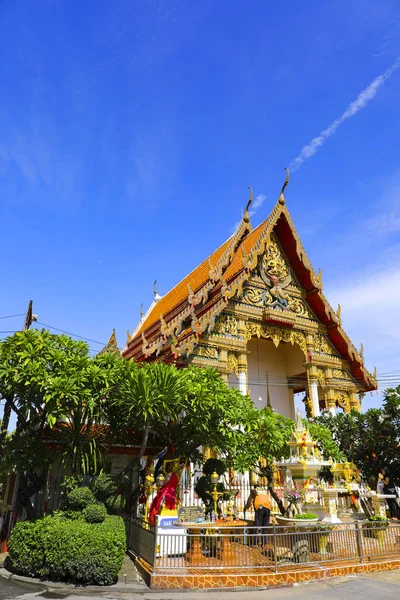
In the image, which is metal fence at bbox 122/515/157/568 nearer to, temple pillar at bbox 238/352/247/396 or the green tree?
temple pillar at bbox 238/352/247/396

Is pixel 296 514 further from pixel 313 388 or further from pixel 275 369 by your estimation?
pixel 275 369

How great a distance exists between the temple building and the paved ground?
25.8 feet

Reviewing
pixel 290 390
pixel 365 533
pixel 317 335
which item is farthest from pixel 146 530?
pixel 290 390

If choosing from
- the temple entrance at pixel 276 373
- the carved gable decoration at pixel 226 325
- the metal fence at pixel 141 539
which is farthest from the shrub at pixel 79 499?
the temple entrance at pixel 276 373

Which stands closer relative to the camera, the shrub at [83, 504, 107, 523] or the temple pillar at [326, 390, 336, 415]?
the shrub at [83, 504, 107, 523]

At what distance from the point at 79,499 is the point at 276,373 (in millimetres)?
13888

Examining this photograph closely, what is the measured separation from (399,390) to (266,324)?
16.6 feet

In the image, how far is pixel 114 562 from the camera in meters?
7.23

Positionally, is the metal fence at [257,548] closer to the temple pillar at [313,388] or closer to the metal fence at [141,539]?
the metal fence at [141,539]

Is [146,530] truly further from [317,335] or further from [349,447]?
[317,335]

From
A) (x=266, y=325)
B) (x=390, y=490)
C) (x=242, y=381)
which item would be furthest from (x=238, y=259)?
(x=390, y=490)

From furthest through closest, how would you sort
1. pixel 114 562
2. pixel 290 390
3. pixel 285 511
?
pixel 290 390 < pixel 285 511 < pixel 114 562

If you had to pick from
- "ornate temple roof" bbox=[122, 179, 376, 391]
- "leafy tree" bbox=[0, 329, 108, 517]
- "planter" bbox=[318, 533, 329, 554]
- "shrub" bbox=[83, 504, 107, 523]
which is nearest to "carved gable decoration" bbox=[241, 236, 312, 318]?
"ornate temple roof" bbox=[122, 179, 376, 391]

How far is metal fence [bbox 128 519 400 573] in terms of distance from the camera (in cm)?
734
